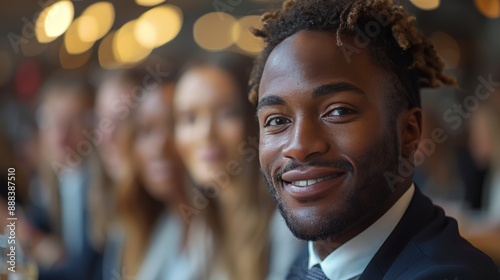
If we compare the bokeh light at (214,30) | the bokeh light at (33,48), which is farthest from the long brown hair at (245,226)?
the bokeh light at (33,48)

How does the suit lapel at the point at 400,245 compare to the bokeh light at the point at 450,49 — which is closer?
the suit lapel at the point at 400,245

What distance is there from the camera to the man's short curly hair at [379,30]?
984mm

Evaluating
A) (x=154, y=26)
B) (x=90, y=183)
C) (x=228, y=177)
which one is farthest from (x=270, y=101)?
(x=154, y=26)

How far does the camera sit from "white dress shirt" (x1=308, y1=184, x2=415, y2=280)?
992mm

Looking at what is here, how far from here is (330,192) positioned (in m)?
0.94

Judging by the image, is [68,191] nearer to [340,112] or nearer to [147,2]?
[147,2]

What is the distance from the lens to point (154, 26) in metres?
3.32

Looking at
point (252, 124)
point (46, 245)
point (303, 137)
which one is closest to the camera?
point (303, 137)

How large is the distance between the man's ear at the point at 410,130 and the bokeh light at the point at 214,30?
2.41m

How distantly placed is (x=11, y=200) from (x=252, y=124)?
1067 millimetres

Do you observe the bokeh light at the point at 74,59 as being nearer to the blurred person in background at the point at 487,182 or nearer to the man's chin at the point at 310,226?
the blurred person in background at the point at 487,182

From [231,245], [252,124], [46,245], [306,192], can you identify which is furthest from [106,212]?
[306,192]

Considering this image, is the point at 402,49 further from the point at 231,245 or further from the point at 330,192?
the point at 231,245

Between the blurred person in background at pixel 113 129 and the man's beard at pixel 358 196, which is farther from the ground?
the man's beard at pixel 358 196
